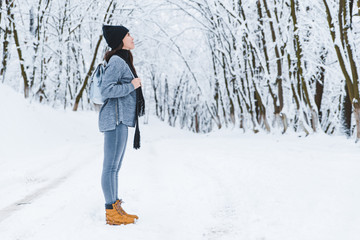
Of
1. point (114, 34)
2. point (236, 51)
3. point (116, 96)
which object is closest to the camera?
point (116, 96)

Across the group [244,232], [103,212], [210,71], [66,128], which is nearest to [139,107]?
[103,212]

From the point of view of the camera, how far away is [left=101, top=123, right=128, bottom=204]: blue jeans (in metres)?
2.96

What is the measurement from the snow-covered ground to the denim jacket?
931 millimetres

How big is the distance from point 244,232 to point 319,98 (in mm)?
8708

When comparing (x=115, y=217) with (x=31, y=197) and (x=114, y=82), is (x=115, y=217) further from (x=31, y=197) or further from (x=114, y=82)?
(x=31, y=197)

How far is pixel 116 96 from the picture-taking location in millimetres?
2920

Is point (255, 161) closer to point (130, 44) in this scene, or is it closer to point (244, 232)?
point (244, 232)

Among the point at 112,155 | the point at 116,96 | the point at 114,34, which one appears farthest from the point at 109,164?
the point at 114,34

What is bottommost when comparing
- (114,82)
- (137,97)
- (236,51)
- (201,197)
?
(201,197)

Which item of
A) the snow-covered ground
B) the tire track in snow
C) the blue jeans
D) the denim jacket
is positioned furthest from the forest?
the tire track in snow

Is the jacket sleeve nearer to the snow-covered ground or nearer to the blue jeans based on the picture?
the blue jeans

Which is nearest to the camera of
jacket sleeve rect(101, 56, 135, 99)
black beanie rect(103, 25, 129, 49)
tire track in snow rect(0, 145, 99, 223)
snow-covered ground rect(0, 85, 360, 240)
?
snow-covered ground rect(0, 85, 360, 240)

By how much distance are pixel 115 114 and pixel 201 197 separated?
152 cm

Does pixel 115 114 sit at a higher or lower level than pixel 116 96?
lower
